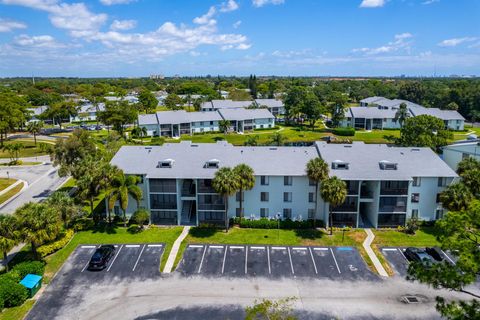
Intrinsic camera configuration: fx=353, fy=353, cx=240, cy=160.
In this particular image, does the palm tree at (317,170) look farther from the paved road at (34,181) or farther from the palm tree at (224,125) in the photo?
the palm tree at (224,125)

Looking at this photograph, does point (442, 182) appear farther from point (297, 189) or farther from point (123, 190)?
point (123, 190)

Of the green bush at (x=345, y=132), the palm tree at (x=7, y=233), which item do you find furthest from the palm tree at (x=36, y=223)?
the green bush at (x=345, y=132)

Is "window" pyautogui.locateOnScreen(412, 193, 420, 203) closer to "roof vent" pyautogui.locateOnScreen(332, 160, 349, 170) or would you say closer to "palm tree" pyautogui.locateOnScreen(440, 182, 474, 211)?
"palm tree" pyautogui.locateOnScreen(440, 182, 474, 211)

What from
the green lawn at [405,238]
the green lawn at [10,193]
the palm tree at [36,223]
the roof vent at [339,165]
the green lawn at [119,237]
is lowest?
the green lawn at [405,238]

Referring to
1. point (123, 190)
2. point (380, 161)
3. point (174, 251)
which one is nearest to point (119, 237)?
point (123, 190)

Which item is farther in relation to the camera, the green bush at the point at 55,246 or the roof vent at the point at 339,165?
the roof vent at the point at 339,165

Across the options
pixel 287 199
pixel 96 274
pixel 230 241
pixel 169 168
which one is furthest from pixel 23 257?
pixel 287 199
